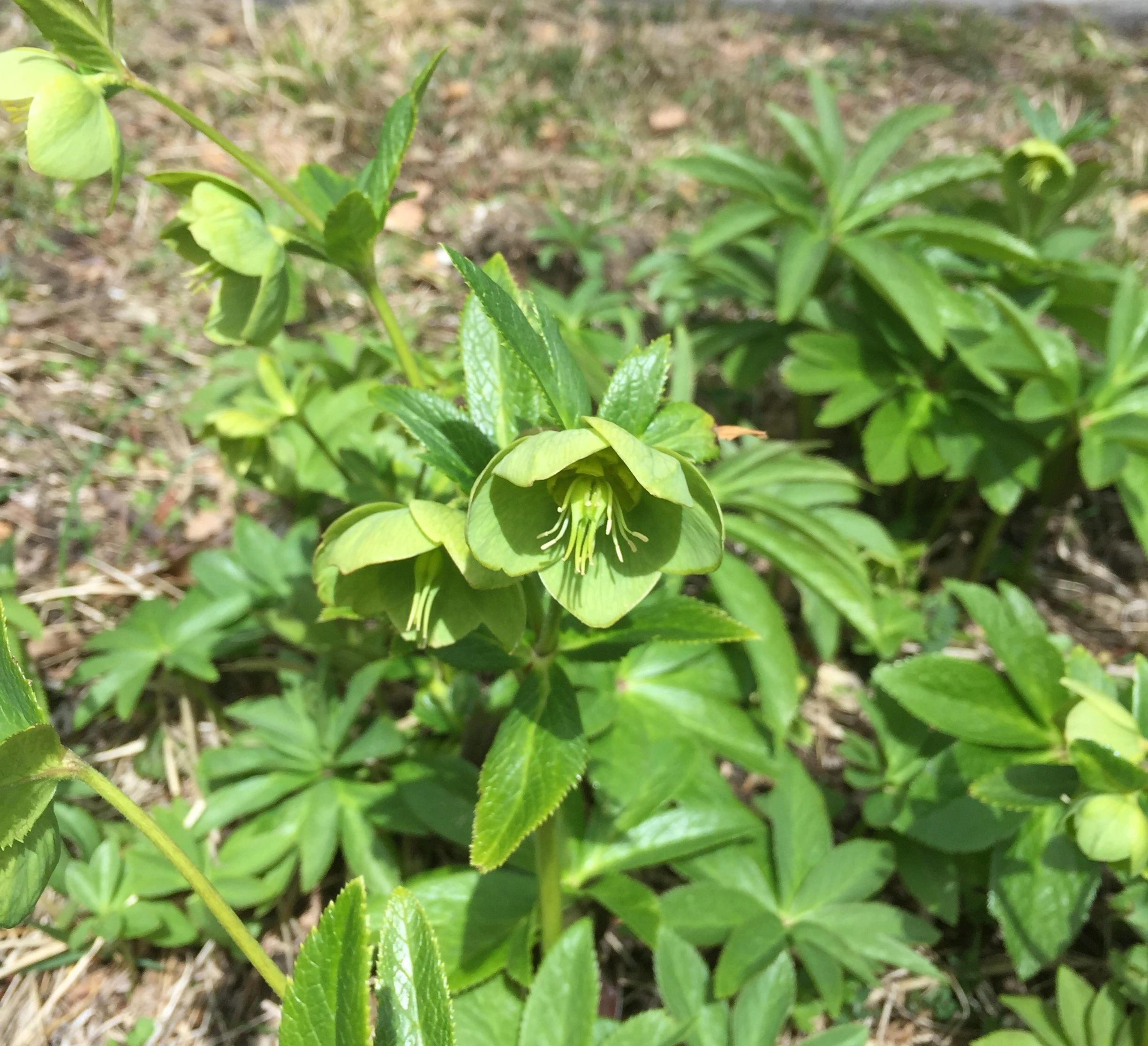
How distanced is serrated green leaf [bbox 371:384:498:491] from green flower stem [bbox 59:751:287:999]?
16.9 inches

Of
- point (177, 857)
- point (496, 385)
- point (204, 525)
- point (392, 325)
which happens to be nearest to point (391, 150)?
point (392, 325)

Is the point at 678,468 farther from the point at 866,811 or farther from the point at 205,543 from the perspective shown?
the point at 205,543

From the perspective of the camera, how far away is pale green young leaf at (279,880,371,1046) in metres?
0.68

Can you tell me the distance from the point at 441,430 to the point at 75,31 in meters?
0.67

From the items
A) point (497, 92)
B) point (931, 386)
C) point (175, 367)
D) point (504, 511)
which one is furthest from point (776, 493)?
point (497, 92)

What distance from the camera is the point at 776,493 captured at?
6.08 ft

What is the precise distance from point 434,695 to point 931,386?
1.38m

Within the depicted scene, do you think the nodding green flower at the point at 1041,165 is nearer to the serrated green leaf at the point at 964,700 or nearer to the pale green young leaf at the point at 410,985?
the serrated green leaf at the point at 964,700

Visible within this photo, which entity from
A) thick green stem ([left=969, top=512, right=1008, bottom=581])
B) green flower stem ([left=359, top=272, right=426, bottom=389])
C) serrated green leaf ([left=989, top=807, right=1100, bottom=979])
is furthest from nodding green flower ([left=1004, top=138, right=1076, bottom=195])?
green flower stem ([left=359, top=272, right=426, bottom=389])

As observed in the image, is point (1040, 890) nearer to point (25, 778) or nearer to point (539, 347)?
point (539, 347)

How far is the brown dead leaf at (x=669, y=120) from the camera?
3.76 metres

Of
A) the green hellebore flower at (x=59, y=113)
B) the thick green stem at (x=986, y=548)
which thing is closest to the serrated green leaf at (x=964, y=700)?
the thick green stem at (x=986, y=548)

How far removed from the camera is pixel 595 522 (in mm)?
827

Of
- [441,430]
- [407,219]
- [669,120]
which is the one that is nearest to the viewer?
[441,430]
